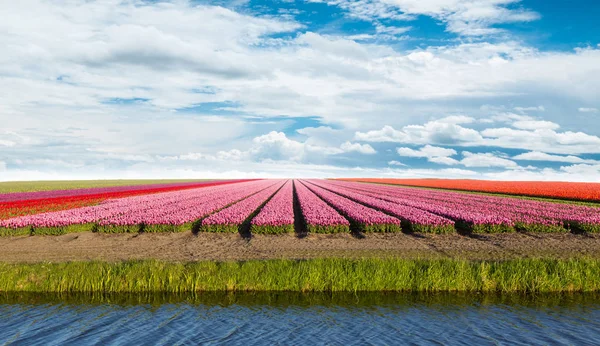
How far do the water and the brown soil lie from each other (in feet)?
12.8

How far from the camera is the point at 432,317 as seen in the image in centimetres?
931

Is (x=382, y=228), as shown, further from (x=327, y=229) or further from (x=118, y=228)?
(x=118, y=228)

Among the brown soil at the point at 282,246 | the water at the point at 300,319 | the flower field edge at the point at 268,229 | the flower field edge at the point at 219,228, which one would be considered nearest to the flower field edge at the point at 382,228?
the brown soil at the point at 282,246

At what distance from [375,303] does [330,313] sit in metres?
1.53

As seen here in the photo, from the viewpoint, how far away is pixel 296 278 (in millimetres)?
11477

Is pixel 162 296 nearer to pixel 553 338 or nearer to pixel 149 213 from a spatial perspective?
pixel 553 338

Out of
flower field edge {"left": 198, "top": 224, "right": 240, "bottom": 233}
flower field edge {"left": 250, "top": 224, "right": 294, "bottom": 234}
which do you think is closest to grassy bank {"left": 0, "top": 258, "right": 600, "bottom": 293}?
flower field edge {"left": 250, "top": 224, "right": 294, "bottom": 234}

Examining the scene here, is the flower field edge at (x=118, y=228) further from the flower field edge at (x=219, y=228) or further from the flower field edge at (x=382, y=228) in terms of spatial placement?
the flower field edge at (x=382, y=228)

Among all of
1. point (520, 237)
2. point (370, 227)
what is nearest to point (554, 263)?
point (520, 237)

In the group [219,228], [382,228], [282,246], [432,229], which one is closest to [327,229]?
[382,228]

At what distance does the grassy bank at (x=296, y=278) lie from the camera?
11461 mm

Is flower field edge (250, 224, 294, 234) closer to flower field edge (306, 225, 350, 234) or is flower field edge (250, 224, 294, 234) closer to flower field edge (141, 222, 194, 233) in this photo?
flower field edge (306, 225, 350, 234)

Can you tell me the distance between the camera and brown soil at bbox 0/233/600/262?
15188 mm

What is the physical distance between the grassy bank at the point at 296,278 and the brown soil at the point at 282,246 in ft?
8.64
